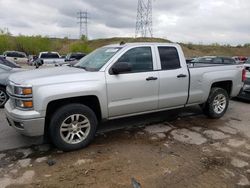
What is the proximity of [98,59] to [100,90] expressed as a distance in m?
0.91

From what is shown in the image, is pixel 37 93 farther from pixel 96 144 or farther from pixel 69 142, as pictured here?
pixel 96 144

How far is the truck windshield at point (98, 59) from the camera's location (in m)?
4.91

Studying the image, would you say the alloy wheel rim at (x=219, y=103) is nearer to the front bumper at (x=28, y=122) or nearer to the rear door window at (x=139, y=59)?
the rear door window at (x=139, y=59)

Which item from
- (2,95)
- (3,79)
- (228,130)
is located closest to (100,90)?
(228,130)

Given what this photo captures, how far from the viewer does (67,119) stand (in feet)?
14.5

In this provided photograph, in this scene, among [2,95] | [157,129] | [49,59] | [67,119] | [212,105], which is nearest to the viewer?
[67,119]

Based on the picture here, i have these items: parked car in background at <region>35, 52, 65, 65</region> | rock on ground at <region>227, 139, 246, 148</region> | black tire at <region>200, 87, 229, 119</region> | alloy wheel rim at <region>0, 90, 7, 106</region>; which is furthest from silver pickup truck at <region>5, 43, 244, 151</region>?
parked car in background at <region>35, 52, 65, 65</region>

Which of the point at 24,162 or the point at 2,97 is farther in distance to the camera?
the point at 2,97

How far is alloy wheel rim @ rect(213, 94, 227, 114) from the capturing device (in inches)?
261

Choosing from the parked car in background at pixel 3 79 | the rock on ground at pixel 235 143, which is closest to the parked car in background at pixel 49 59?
the parked car in background at pixel 3 79

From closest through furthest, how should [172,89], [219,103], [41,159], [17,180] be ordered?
1. [17,180]
2. [41,159]
3. [172,89]
4. [219,103]

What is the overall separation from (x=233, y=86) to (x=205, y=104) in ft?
3.28

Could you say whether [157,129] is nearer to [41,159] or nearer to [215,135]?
Answer: [215,135]

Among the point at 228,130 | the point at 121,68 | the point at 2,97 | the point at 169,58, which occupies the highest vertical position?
the point at 169,58
